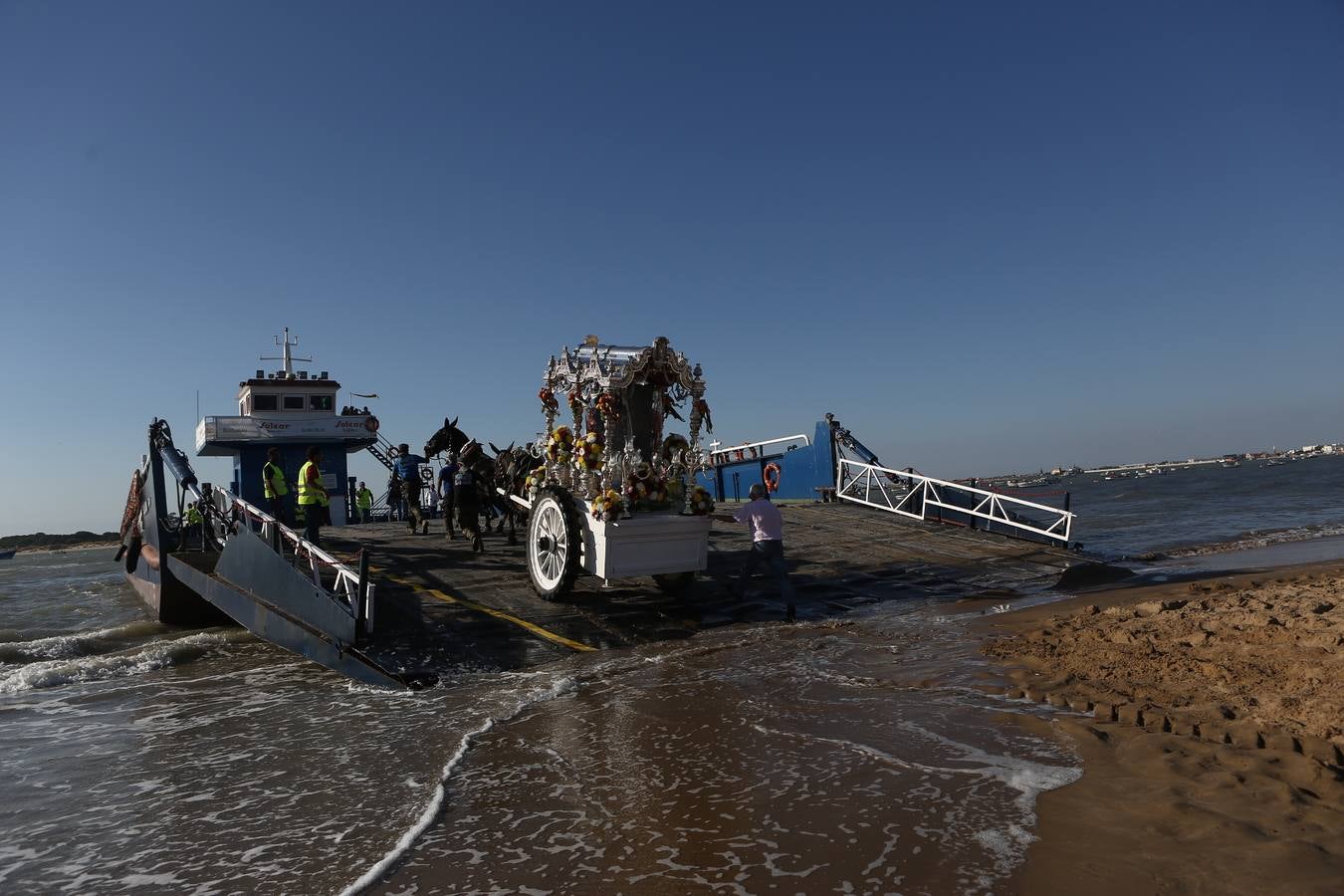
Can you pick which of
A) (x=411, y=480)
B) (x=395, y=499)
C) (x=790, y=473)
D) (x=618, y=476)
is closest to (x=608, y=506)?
(x=618, y=476)

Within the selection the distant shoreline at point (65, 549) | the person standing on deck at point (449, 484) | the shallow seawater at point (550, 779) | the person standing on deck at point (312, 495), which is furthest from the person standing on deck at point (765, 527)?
the distant shoreline at point (65, 549)

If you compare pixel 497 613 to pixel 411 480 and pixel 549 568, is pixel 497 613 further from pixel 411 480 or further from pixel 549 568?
pixel 411 480

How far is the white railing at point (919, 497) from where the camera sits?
742 inches

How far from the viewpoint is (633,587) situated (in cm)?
1216

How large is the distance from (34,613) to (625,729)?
15736mm

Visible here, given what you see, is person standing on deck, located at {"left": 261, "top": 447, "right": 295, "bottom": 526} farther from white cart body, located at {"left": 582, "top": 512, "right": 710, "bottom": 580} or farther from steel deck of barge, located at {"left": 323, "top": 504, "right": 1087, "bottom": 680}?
white cart body, located at {"left": 582, "top": 512, "right": 710, "bottom": 580}

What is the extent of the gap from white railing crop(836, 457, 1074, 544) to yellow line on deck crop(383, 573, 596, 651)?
12.2 m

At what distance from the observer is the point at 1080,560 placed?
15117mm

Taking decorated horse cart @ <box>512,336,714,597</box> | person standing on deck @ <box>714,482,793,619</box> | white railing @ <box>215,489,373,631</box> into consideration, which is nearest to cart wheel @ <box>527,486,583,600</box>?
decorated horse cart @ <box>512,336,714,597</box>

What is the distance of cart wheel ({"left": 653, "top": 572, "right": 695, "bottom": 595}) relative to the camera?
37.0 feet

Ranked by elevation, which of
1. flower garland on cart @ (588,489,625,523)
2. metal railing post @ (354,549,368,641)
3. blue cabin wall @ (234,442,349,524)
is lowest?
metal railing post @ (354,549,368,641)

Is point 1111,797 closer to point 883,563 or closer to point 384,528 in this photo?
point 883,563

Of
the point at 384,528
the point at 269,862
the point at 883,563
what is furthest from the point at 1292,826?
the point at 384,528

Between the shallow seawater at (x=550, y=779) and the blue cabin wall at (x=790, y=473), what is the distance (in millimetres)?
15080
